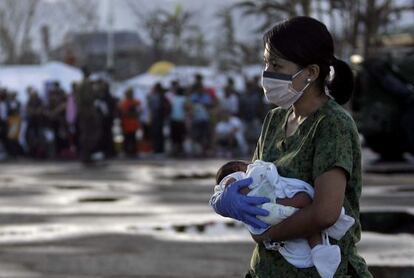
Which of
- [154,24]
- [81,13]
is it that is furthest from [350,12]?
[81,13]

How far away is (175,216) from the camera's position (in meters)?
11.3

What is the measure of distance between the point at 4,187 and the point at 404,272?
943 centimetres

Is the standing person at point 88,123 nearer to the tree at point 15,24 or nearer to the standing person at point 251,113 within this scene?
the standing person at point 251,113

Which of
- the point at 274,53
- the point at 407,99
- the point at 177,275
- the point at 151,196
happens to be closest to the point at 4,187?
the point at 151,196

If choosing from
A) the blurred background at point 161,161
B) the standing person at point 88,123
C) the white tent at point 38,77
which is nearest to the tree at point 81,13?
the blurred background at point 161,161

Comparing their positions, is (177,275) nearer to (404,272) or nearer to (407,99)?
(404,272)

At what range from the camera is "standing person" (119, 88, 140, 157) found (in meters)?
22.6

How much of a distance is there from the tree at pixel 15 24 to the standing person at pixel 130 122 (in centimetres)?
3334

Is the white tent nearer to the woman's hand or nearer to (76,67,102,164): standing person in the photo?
(76,67,102,164): standing person

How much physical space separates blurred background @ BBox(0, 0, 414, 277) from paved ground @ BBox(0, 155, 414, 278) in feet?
0.06

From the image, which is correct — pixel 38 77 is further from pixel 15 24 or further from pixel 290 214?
pixel 290 214

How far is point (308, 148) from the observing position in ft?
10.9

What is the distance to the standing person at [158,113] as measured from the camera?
22.5m

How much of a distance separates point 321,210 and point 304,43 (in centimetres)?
53
